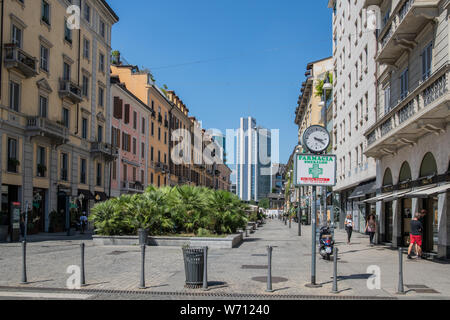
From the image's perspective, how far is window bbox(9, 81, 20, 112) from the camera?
2796 cm

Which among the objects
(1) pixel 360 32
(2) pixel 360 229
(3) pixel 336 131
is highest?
Result: (1) pixel 360 32

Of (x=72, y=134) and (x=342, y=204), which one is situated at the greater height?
(x=72, y=134)

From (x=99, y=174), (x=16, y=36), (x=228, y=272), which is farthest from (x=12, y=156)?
(x=228, y=272)

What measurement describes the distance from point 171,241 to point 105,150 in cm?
2203

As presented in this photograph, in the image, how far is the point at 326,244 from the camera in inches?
649

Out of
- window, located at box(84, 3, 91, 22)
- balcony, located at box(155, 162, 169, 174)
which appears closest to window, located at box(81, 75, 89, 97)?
window, located at box(84, 3, 91, 22)

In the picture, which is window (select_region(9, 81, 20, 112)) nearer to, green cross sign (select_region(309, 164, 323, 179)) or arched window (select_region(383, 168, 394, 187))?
arched window (select_region(383, 168, 394, 187))

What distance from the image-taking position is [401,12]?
18625 millimetres

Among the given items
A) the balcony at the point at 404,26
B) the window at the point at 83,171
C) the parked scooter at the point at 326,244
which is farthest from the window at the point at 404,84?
the window at the point at 83,171

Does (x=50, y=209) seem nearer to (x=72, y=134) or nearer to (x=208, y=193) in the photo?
(x=72, y=134)

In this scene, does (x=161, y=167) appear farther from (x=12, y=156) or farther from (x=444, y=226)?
(x=444, y=226)
